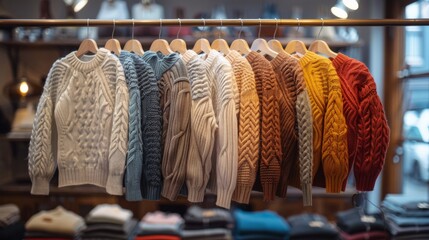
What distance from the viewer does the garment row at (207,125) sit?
3.81 ft

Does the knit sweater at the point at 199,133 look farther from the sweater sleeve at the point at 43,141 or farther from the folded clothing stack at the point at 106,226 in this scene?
the folded clothing stack at the point at 106,226

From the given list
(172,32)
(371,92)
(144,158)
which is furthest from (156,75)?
(172,32)

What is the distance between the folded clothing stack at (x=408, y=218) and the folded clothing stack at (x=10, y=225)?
5.97 ft

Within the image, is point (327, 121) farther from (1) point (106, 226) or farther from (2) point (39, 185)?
(1) point (106, 226)

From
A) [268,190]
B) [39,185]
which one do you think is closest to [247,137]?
[268,190]

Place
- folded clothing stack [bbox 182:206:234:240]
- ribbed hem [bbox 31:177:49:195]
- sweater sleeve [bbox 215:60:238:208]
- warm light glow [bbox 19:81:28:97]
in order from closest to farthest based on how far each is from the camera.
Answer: sweater sleeve [bbox 215:60:238:208]
ribbed hem [bbox 31:177:49:195]
folded clothing stack [bbox 182:206:234:240]
warm light glow [bbox 19:81:28:97]

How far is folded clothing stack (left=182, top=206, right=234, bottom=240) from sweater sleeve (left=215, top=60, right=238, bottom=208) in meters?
0.93

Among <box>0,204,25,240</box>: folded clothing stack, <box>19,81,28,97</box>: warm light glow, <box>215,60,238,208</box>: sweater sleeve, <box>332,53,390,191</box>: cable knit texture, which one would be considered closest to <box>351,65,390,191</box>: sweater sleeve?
<box>332,53,390,191</box>: cable knit texture

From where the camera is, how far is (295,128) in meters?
1.20

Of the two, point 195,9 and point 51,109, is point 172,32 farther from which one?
point 51,109

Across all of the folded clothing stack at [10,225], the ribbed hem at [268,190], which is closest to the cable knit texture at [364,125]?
the ribbed hem at [268,190]

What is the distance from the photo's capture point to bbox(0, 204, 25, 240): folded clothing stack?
1934 millimetres

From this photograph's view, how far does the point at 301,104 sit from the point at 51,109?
29.4 inches

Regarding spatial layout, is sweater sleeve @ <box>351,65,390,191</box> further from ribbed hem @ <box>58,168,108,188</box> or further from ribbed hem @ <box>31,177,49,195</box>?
ribbed hem @ <box>31,177,49,195</box>
